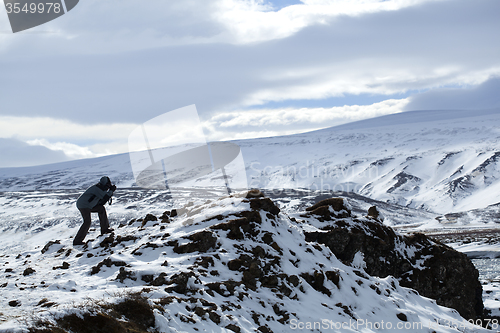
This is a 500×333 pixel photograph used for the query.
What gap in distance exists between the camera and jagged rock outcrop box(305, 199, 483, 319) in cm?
2350

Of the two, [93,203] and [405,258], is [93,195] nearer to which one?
[93,203]

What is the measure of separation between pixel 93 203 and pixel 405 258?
20.5m

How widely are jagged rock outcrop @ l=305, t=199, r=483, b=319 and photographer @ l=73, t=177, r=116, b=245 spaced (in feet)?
39.5

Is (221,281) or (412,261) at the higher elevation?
(221,281)

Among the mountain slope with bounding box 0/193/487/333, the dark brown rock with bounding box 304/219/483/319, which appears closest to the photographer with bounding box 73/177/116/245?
the mountain slope with bounding box 0/193/487/333

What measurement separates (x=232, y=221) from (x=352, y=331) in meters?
7.22

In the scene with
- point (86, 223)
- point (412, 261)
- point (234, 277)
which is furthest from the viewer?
point (412, 261)

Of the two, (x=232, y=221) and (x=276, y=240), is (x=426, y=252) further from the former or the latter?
(x=232, y=221)

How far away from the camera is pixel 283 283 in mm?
14422

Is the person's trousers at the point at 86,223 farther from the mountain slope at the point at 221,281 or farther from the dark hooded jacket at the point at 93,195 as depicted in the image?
the mountain slope at the point at 221,281

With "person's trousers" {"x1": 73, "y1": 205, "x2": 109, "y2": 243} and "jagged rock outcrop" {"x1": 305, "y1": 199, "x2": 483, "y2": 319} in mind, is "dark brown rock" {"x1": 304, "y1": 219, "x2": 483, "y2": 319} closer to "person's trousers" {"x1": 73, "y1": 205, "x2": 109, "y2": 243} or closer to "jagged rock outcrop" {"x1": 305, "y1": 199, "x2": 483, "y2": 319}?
"jagged rock outcrop" {"x1": 305, "y1": 199, "x2": 483, "y2": 319}

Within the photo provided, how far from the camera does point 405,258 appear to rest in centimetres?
2520

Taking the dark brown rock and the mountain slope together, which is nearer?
the mountain slope

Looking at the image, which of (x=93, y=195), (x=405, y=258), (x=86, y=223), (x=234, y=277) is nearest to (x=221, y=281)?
(x=234, y=277)
